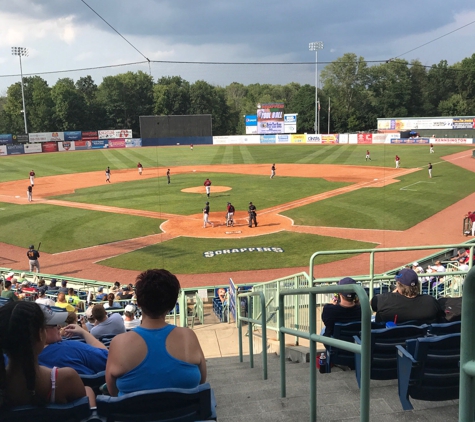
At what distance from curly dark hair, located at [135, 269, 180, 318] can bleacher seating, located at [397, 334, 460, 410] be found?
175 centimetres

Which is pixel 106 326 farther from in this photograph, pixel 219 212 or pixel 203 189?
pixel 203 189

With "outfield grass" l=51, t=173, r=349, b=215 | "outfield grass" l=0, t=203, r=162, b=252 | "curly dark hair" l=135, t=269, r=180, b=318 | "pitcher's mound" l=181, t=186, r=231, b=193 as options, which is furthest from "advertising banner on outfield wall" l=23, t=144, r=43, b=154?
"curly dark hair" l=135, t=269, r=180, b=318

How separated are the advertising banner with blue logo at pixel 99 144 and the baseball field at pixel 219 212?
2228 cm

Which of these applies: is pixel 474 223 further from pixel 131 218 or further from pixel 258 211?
pixel 131 218

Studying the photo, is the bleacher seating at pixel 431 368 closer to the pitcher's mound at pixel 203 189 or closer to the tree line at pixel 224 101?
the tree line at pixel 224 101

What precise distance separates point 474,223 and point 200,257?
1210 centimetres

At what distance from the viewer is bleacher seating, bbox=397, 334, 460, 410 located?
3396 mm

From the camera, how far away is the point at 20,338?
2693mm

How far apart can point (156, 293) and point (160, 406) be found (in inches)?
29.2

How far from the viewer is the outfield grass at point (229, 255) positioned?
18.3 metres

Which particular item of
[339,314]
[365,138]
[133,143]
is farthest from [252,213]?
[133,143]

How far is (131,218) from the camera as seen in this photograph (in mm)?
26500

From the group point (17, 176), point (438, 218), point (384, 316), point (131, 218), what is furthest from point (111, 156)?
point (384, 316)

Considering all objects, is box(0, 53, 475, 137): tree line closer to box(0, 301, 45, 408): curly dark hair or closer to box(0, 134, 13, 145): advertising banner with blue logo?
box(0, 134, 13, 145): advertising banner with blue logo
